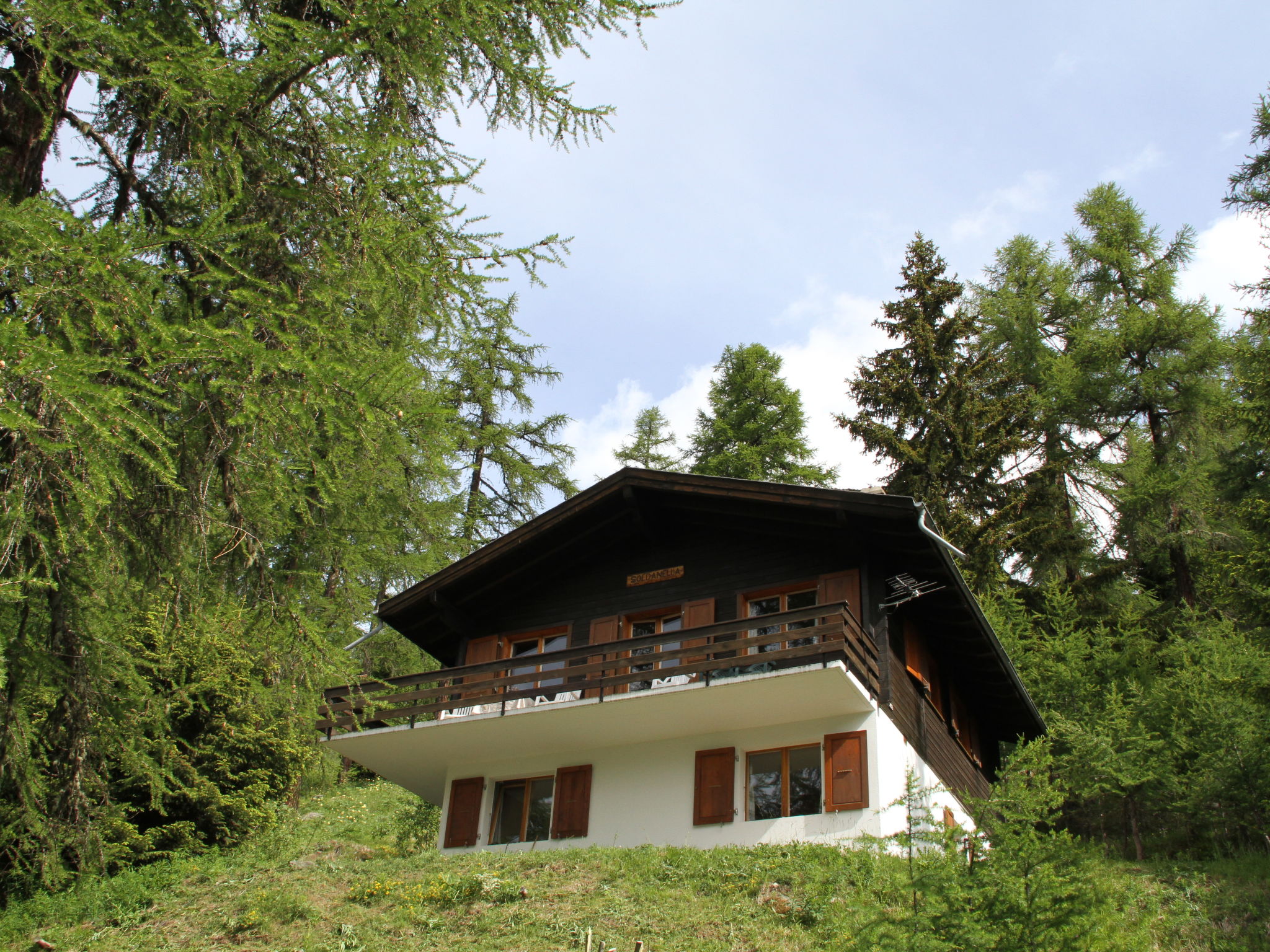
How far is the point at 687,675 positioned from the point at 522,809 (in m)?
4.08

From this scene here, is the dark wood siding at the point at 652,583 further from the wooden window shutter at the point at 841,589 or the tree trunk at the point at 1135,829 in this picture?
the tree trunk at the point at 1135,829

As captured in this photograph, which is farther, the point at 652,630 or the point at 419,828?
the point at 419,828

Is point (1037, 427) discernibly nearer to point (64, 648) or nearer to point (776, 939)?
point (776, 939)

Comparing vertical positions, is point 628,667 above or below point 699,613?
below

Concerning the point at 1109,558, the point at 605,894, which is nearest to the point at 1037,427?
the point at 1109,558

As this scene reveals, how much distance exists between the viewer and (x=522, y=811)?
17375mm

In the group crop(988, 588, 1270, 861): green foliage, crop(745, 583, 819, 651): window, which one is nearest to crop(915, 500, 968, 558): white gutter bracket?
crop(745, 583, 819, 651): window

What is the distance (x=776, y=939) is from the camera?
1108 cm

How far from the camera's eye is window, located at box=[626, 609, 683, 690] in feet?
55.6

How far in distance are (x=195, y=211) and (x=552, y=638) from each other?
11986mm

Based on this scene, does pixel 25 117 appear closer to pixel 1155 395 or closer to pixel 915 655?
pixel 915 655

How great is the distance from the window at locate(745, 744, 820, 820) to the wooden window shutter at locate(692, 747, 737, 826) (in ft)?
0.95

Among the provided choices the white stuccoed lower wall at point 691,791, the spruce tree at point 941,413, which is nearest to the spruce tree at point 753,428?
the spruce tree at point 941,413

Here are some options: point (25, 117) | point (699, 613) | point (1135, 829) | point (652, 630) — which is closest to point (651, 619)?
point (652, 630)
